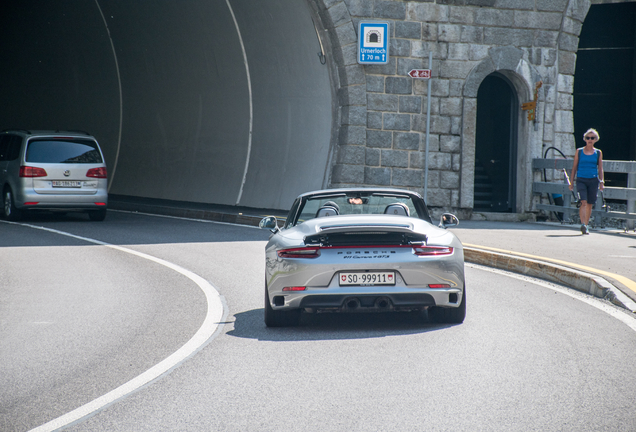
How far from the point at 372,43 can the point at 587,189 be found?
18.4ft

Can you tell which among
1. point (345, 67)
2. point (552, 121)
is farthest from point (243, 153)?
point (552, 121)

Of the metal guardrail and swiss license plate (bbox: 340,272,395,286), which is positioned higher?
the metal guardrail

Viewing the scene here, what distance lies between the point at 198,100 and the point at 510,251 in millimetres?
12814

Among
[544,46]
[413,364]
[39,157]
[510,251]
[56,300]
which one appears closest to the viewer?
[413,364]

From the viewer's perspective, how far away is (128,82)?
24.6 metres

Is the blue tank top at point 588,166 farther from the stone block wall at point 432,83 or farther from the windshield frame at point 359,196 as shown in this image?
the windshield frame at point 359,196

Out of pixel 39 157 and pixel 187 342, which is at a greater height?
A: pixel 39 157

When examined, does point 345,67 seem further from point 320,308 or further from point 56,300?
point 320,308

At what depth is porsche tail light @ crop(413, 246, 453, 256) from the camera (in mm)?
6352

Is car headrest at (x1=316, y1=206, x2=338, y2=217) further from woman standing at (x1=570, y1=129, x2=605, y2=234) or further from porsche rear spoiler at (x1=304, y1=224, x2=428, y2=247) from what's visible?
woman standing at (x1=570, y1=129, x2=605, y2=234)

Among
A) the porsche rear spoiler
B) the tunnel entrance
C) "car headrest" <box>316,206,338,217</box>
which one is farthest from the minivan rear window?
the porsche rear spoiler

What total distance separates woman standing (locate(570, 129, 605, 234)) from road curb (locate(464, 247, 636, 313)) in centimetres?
359

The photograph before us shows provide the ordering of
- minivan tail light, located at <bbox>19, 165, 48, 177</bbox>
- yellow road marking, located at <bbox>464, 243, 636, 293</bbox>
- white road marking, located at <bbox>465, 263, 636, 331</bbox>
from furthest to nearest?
minivan tail light, located at <bbox>19, 165, 48, 177</bbox>
yellow road marking, located at <bbox>464, 243, 636, 293</bbox>
white road marking, located at <bbox>465, 263, 636, 331</bbox>

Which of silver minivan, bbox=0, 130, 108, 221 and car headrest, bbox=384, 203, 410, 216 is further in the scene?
silver minivan, bbox=0, 130, 108, 221
